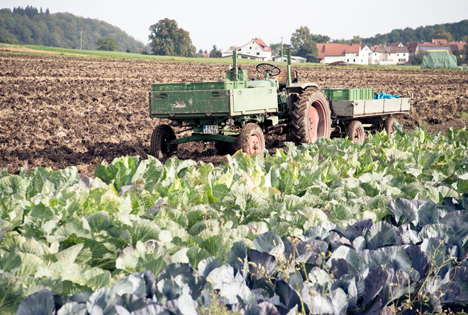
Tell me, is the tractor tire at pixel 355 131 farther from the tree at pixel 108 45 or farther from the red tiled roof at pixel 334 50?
the tree at pixel 108 45

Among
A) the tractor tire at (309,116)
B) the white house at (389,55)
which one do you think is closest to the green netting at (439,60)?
the tractor tire at (309,116)

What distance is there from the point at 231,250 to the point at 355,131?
764 cm

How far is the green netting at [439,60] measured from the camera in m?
48.4

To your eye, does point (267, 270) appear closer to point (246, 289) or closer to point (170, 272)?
point (246, 289)

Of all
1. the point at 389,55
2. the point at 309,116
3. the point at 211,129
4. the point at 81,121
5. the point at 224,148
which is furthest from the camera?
the point at 389,55

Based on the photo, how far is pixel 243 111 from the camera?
6.71m

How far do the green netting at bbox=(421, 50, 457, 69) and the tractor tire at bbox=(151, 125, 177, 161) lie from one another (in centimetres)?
4884

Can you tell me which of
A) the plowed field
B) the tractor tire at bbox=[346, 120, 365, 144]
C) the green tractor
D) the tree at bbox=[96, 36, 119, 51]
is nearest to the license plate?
the green tractor

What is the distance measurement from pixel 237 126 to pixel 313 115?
5.10 ft

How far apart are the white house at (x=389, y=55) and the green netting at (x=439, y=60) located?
62.2 meters

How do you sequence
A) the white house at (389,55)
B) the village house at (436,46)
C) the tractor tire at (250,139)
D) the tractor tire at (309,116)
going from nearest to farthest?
1. the tractor tire at (250,139)
2. the tractor tire at (309,116)
3. the village house at (436,46)
4. the white house at (389,55)

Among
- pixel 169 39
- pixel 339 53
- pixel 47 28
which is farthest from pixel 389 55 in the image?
pixel 47 28

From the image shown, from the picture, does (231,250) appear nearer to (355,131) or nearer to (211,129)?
(211,129)

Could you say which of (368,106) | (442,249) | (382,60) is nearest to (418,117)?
(368,106)
